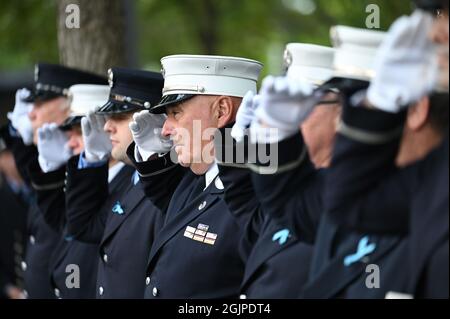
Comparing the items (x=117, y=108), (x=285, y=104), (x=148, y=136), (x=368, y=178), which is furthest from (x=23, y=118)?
(x=368, y=178)

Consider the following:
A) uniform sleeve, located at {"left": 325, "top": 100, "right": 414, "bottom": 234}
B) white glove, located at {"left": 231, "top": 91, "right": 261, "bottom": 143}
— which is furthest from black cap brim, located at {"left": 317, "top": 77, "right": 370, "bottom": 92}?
white glove, located at {"left": 231, "top": 91, "right": 261, "bottom": 143}

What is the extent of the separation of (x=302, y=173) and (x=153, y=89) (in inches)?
93.0

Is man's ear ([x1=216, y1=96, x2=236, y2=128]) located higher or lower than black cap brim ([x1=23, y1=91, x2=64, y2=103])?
higher

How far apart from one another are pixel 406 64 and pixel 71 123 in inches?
156

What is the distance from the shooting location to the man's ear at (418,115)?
3.14 meters

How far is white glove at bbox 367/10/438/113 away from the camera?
2961mm

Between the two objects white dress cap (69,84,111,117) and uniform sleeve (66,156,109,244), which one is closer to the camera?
uniform sleeve (66,156,109,244)

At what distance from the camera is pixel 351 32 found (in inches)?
140

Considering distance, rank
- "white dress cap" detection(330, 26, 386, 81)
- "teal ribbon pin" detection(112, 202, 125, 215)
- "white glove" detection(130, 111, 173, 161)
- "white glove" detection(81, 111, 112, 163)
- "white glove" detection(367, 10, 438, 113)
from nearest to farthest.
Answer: "white glove" detection(367, 10, 438, 113) < "white dress cap" detection(330, 26, 386, 81) < "white glove" detection(130, 111, 173, 161) < "teal ribbon pin" detection(112, 202, 125, 215) < "white glove" detection(81, 111, 112, 163)

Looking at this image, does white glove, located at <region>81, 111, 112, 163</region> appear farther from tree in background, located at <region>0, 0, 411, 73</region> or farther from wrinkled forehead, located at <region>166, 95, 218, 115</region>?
tree in background, located at <region>0, 0, 411, 73</region>

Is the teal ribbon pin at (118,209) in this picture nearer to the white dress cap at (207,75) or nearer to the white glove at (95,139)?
the white glove at (95,139)

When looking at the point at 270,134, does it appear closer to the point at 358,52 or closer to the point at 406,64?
the point at 358,52

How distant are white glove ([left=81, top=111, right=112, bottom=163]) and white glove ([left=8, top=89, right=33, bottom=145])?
1326 mm

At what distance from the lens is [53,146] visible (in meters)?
6.65
